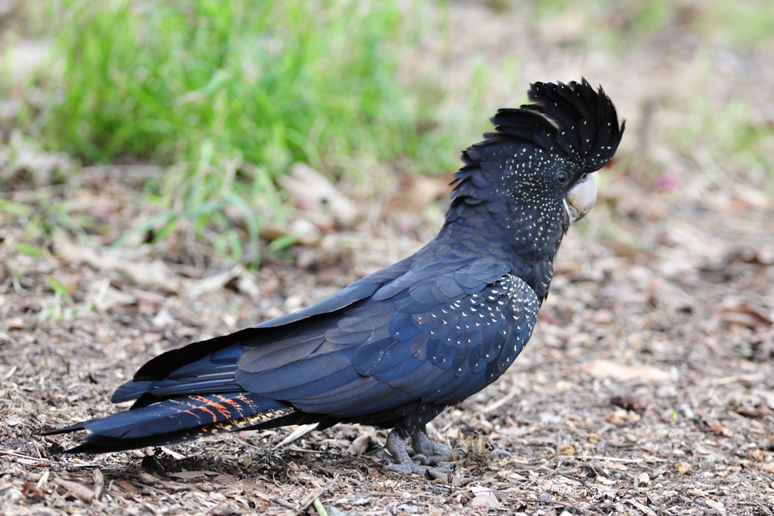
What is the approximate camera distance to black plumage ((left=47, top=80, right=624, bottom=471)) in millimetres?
3227

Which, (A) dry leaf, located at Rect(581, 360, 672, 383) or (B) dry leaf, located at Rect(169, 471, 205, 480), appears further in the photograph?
(A) dry leaf, located at Rect(581, 360, 672, 383)

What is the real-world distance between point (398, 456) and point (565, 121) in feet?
6.10

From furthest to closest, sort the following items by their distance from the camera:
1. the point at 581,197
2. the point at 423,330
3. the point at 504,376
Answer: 1. the point at 504,376
2. the point at 581,197
3. the point at 423,330

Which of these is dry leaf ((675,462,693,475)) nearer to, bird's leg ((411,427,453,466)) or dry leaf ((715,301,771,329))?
bird's leg ((411,427,453,466))

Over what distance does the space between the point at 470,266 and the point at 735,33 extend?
10.4m

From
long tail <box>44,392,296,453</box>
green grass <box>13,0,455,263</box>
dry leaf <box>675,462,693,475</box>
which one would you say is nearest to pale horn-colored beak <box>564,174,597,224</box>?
dry leaf <box>675,462,693,475</box>

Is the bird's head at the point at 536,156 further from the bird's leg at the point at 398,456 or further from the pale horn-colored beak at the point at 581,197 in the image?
the bird's leg at the point at 398,456

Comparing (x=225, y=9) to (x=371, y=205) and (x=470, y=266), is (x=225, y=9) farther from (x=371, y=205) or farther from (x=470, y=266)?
(x=470, y=266)

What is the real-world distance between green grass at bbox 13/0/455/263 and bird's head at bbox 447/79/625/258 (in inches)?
85.2

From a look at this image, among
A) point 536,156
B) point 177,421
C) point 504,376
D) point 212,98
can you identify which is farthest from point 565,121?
point 212,98

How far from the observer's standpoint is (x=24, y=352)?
4195 millimetres

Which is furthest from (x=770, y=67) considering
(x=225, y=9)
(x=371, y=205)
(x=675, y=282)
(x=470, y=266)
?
(x=470, y=266)

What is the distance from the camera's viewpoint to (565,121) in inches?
161

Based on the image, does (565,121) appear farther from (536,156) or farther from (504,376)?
(504,376)
